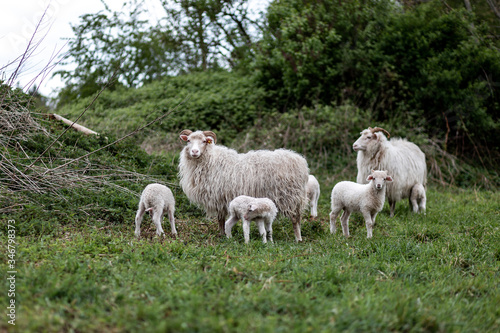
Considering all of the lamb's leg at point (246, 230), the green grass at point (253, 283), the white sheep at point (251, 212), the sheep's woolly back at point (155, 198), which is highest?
the sheep's woolly back at point (155, 198)

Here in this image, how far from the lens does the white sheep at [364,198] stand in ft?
20.9

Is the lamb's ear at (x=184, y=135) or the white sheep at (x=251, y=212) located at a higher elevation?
the lamb's ear at (x=184, y=135)

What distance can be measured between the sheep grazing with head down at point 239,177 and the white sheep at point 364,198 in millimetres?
549

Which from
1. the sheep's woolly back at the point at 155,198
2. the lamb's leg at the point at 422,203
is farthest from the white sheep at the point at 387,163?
the sheep's woolly back at the point at 155,198

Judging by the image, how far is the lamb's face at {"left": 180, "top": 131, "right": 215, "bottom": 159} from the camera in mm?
6676

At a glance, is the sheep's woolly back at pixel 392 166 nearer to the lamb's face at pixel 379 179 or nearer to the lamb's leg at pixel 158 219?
the lamb's face at pixel 379 179

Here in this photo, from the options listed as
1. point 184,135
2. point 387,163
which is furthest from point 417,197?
point 184,135

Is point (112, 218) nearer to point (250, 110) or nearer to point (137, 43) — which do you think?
point (250, 110)

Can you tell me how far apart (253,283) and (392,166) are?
214 inches

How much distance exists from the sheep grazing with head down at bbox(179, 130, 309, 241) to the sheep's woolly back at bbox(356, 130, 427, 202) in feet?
7.91

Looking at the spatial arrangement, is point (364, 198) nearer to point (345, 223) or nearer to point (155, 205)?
point (345, 223)

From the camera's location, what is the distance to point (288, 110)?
48.2 feet

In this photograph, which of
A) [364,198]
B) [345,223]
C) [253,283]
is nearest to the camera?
[253,283]

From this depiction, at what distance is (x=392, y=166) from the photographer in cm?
855
